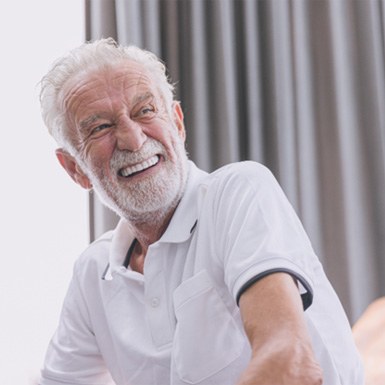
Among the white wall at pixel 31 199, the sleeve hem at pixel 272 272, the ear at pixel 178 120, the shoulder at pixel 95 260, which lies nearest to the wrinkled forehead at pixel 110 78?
the ear at pixel 178 120

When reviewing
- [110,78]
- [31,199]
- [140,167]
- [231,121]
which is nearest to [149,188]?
[140,167]

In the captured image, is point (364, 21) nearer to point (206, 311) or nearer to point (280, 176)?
point (280, 176)

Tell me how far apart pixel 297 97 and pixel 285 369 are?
1.63 meters

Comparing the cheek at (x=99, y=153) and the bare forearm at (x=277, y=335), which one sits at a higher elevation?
the cheek at (x=99, y=153)

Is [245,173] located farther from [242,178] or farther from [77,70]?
[77,70]

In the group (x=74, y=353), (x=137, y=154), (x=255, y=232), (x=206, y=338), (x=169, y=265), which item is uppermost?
(x=137, y=154)

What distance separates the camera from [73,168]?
1.76 meters

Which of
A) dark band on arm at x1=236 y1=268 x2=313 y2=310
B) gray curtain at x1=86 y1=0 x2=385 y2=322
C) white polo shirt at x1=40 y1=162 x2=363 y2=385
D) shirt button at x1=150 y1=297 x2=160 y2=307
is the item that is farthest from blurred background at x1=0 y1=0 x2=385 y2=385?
dark band on arm at x1=236 y1=268 x2=313 y2=310

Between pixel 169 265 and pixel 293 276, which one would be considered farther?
pixel 169 265

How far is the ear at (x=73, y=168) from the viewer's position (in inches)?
68.2

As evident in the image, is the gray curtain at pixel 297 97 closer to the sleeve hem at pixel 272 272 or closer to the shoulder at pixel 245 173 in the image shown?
the shoulder at pixel 245 173

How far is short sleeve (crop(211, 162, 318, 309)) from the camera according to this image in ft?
3.83

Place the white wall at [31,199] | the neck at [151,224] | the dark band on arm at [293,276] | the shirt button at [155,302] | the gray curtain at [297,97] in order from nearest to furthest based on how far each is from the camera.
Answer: the dark band on arm at [293,276], the shirt button at [155,302], the neck at [151,224], the gray curtain at [297,97], the white wall at [31,199]

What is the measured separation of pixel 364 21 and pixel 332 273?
854mm
